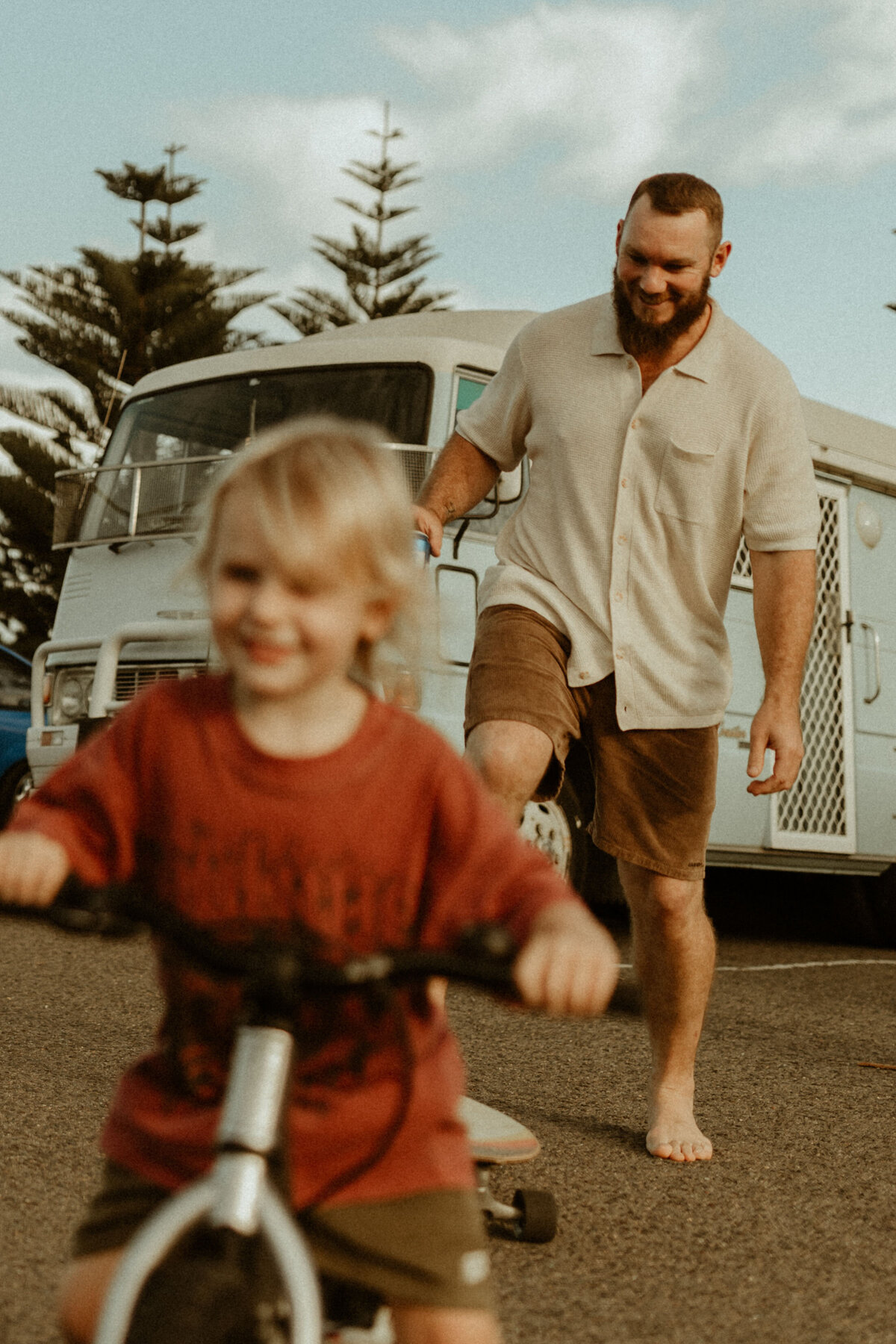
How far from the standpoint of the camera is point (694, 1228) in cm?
339

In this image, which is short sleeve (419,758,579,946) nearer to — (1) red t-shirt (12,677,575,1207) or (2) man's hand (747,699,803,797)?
(1) red t-shirt (12,677,575,1207)

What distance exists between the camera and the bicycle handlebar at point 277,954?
1.42 meters

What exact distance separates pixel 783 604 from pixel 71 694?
4768 millimetres

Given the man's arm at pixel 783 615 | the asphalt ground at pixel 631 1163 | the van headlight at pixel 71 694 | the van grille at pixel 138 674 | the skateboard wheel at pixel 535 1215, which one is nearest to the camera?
the asphalt ground at pixel 631 1163

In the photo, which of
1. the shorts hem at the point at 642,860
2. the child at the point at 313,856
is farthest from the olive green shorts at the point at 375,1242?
the shorts hem at the point at 642,860

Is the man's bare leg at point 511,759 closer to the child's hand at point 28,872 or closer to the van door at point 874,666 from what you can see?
the child's hand at point 28,872

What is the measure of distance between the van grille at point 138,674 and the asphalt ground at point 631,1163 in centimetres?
133

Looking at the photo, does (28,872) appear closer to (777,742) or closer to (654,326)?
(777,742)

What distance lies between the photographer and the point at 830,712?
9039 millimetres

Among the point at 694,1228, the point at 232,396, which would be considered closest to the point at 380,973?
the point at 694,1228

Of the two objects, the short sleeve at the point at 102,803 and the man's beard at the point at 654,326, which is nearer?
the short sleeve at the point at 102,803

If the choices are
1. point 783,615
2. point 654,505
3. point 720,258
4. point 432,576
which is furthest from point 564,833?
point 720,258

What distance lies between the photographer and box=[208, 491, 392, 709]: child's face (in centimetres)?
163

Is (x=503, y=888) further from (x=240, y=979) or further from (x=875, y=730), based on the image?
(x=875, y=730)
